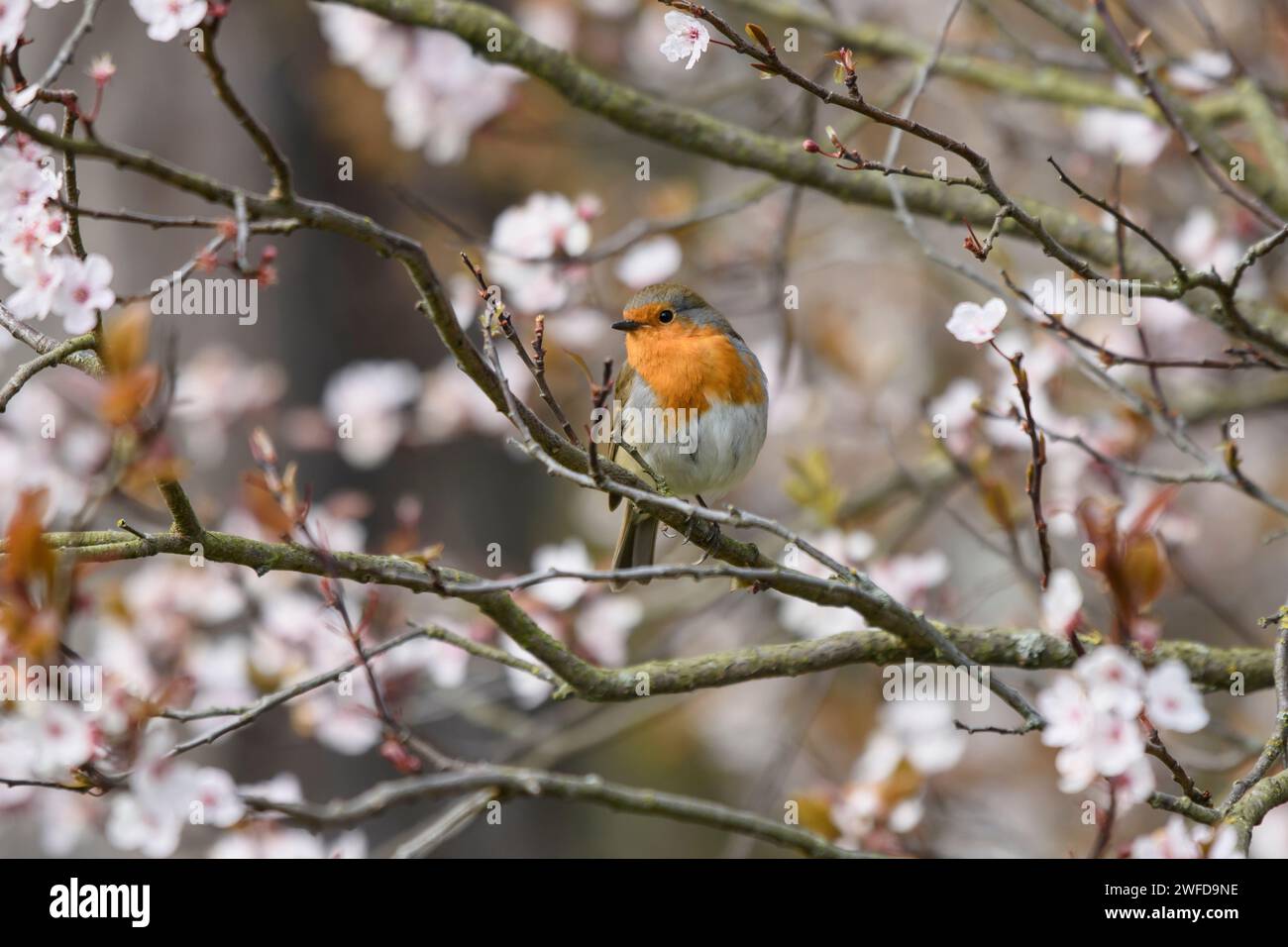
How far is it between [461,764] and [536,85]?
4919 millimetres

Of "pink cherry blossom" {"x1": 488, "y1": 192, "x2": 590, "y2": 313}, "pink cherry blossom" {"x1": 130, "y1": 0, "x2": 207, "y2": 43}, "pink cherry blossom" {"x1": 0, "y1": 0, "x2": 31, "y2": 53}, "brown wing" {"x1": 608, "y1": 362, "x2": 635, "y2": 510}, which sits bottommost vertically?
"brown wing" {"x1": 608, "y1": 362, "x2": 635, "y2": 510}

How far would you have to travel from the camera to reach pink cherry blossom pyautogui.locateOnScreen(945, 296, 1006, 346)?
2744 millimetres

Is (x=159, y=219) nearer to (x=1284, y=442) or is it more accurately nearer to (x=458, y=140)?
(x=458, y=140)

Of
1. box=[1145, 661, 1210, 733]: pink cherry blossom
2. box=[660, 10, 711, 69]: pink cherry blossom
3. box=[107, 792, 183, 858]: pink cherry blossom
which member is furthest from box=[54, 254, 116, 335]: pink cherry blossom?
box=[1145, 661, 1210, 733]: pink cherry blossom

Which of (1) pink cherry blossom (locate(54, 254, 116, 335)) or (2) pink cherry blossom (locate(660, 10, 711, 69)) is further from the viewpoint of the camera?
(2) pink cherry blossom (locate(660, 10, 711, 69))

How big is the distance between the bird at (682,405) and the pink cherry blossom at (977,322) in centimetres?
136

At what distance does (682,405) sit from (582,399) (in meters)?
3.75

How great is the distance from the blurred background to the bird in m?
0.28

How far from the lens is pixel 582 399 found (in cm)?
781

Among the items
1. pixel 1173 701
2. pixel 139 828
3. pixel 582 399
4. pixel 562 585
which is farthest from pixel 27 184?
pixel 582 399

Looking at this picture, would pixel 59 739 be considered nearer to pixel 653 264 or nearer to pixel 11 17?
pixel 11 17

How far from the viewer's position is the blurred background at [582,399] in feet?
15.3

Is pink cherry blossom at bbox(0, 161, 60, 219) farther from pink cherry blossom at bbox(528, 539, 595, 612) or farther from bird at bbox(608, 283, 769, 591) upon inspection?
pink cherry blossom at bbox(528, 539, 595, 612)
